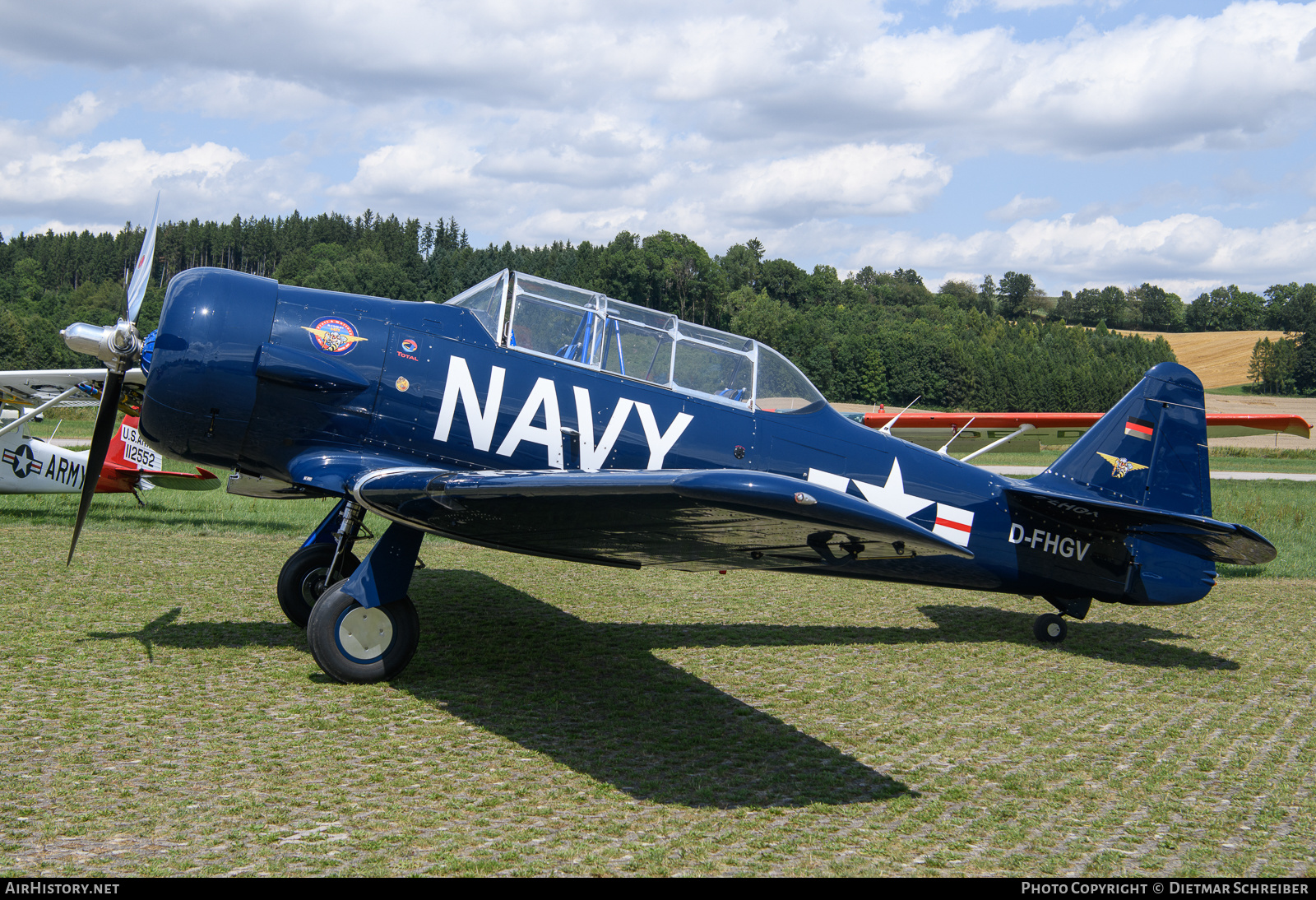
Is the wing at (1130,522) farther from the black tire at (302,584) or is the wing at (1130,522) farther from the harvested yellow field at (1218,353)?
the harvested yellow field at (1218,353)

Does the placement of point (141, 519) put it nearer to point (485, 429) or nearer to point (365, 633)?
point (365, 633)

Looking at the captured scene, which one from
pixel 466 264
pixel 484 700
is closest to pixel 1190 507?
pixel 484 700

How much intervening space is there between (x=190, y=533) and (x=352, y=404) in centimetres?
786

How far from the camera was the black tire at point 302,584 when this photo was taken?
7.12 metres

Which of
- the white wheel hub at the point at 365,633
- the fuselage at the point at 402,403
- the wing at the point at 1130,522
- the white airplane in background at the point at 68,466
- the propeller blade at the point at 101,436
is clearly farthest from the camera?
the white airplane in background at the point at 68,466

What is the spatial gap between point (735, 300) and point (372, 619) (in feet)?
293

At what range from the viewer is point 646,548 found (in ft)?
16.4

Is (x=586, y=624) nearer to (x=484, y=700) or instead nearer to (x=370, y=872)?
(x=484, y=700)

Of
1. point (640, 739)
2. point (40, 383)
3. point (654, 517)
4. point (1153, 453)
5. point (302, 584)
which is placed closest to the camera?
point (654, 517)

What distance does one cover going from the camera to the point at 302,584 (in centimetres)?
714

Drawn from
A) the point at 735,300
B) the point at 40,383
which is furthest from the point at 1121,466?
the point at 735,300

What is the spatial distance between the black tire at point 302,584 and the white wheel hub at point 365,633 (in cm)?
144

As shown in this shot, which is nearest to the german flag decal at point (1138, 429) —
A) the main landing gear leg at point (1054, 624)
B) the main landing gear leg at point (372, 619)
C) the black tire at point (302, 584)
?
the main landing gear leg at point (1054, 624)

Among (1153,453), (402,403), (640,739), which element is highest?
(1153,453)
